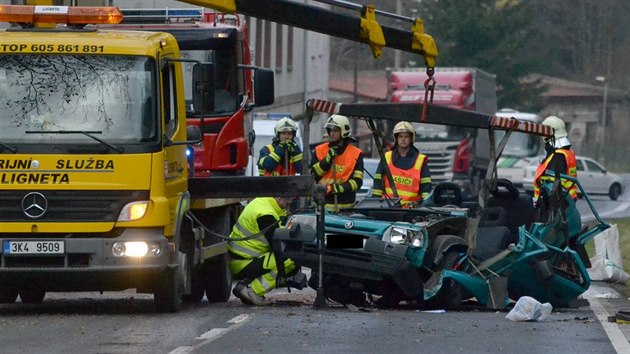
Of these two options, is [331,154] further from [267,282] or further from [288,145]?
[267,282]

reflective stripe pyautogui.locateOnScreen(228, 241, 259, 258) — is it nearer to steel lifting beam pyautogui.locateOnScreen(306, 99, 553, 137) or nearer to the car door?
steel lifting beam pyautogui.locateOnScreen(306, 99, 553, 137)

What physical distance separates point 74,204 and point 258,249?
2.65 m

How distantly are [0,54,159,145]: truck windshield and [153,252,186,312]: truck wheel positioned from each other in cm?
121

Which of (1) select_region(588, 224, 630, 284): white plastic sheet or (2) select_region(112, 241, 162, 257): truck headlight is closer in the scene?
(2) select_region(112, 241, 162, 257): truck headlight

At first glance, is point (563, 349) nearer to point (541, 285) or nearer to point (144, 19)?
point (541, 285)

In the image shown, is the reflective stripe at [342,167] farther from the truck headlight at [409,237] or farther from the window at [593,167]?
the window at [593,167]

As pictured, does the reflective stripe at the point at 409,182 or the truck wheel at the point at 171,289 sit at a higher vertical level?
the reflective stripe at the point at 409,182

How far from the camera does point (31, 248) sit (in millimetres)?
13102

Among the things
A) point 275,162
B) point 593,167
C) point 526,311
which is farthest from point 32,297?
point 593,167

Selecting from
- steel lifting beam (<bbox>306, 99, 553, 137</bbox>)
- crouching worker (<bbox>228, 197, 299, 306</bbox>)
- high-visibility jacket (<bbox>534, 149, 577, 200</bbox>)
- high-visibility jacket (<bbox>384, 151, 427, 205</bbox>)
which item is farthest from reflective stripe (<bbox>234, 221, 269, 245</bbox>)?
high-visibility jacket (<bbox>534, 149, 577, 200</bbox>)

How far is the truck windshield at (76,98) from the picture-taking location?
13.4 meters

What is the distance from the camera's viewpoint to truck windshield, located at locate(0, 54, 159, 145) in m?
13.4

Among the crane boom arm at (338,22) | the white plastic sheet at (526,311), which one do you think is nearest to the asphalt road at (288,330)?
the white plastic sheet at (526,311)

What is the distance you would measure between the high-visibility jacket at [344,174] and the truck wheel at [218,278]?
1.24 metres
